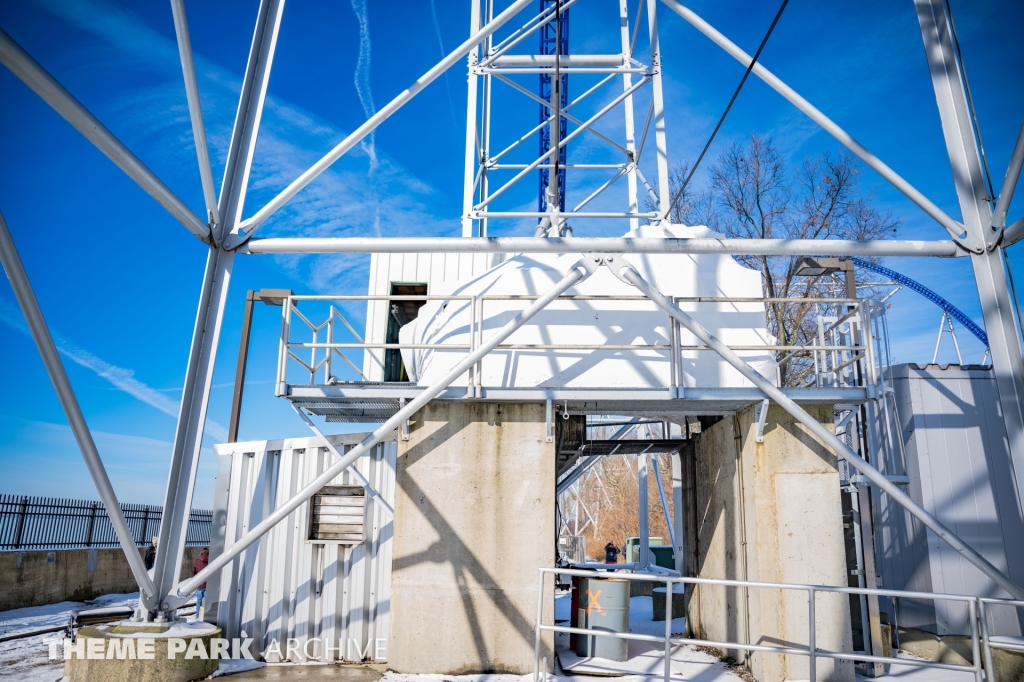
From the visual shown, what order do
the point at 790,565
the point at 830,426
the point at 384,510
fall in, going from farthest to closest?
the point at 384,510 → the point at 830,426 → the point at 790,565

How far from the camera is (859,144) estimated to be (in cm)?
712

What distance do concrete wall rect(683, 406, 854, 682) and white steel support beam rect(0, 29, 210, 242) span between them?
7.44 meters

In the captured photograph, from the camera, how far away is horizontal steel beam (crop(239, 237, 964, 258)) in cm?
724

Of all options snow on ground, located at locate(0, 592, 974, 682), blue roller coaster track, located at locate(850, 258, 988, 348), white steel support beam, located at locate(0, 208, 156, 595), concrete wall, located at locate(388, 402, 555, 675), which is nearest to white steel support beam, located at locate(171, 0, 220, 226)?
white steel support beam, located at locate(0, 208, 156, 595)

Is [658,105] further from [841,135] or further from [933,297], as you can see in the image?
[933,297]

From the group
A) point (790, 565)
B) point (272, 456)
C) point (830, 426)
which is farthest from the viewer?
point (272, 456)

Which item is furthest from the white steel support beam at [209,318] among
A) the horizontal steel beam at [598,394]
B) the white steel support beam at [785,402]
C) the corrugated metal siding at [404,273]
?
the corrugated metal siding at [404,273]

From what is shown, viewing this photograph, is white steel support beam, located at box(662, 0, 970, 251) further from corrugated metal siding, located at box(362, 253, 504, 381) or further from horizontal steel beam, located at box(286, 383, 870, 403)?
corrugated metal siding, located at box(362, 253, 504, 381)

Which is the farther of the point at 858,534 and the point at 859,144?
the point at 858,534

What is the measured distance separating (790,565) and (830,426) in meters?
1.94

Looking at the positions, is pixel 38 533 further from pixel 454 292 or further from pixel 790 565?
pixel 790 565

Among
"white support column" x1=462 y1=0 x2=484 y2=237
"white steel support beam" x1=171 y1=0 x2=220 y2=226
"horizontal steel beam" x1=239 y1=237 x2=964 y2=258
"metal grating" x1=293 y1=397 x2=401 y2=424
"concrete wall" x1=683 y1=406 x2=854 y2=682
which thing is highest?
"white support column" x1=462 y1=0 x2=484 y2=237

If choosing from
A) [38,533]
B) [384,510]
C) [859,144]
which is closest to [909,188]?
[859,144]

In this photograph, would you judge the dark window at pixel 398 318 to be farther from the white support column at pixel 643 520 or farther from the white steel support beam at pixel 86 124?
the white steel support beam at pixel 86 124
